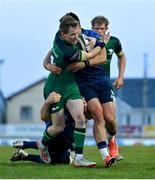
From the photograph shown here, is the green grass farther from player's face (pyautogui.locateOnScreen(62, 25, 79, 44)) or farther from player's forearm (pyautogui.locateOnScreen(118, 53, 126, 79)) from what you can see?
player's forearm (pyautogui.locateOnScreen(118, 53, 126, 79))

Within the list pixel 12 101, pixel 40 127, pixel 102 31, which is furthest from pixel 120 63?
pixel 12 101

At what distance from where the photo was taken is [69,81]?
1066 centimetres

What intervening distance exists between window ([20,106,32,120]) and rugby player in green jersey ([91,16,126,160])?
6815cm

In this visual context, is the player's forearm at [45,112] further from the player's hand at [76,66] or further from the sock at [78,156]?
the sock at [78,156]

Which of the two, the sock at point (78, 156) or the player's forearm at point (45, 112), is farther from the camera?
the player's forearm at point (45, 112)

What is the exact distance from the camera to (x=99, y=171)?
32.0 ft

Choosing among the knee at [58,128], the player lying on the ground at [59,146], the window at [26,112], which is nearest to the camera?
the knee at [58,128]

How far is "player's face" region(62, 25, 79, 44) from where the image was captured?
10320 millimetres

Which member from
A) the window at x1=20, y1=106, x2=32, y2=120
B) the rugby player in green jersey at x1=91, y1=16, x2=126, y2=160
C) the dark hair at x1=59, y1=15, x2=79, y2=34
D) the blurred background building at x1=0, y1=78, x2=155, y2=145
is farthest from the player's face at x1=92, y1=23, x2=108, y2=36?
the window at x1=20, y1=106, x2=32, y2=120

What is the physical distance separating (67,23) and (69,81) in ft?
2.79

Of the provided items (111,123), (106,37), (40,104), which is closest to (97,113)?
(111,123)

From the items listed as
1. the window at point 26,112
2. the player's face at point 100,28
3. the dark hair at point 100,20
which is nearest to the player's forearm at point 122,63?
the player's face at point 100,28

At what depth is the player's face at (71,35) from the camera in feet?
33.9

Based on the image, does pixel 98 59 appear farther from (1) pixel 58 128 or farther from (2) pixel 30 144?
(2) pixel 30 144
